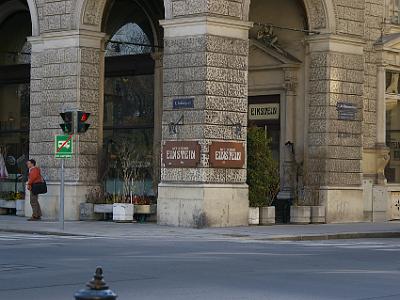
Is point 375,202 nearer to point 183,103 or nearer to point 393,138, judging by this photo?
point 393,138

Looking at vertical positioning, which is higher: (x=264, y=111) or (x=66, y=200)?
(x=264, y=111)

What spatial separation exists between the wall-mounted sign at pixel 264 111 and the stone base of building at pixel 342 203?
3.71 meters

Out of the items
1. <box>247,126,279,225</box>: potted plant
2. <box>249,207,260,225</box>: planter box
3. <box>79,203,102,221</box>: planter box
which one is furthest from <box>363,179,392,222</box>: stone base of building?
<box>79,203,102,221</box>: planter box

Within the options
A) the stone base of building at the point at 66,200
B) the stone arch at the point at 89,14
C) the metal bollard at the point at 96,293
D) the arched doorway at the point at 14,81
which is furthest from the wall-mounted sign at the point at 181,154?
the metal bollard at the point at 96,293

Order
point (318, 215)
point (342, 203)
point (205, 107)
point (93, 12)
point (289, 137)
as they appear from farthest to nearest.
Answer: point (289, 137)
point (342, 203)
point (93, 12)
point (318, 215)
point (205, 107)

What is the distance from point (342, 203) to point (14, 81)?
49.9ft

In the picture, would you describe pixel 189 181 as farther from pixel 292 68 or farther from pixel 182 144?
pixel 292 68

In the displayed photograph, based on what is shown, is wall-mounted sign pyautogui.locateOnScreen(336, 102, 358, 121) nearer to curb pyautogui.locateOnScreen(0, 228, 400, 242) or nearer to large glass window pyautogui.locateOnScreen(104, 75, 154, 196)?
curb pyautogui.locateOnScreen(0, 228, 400, 242)

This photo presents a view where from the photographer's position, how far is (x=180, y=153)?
26.6 m

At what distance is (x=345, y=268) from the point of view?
1605 cm

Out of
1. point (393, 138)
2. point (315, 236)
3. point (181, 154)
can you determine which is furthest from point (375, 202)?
point (181, 154)

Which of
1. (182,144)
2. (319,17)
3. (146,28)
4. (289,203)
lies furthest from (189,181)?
(146,28)

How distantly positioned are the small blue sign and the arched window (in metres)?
6.72

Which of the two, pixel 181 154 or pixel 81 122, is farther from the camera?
pixel 181 154
